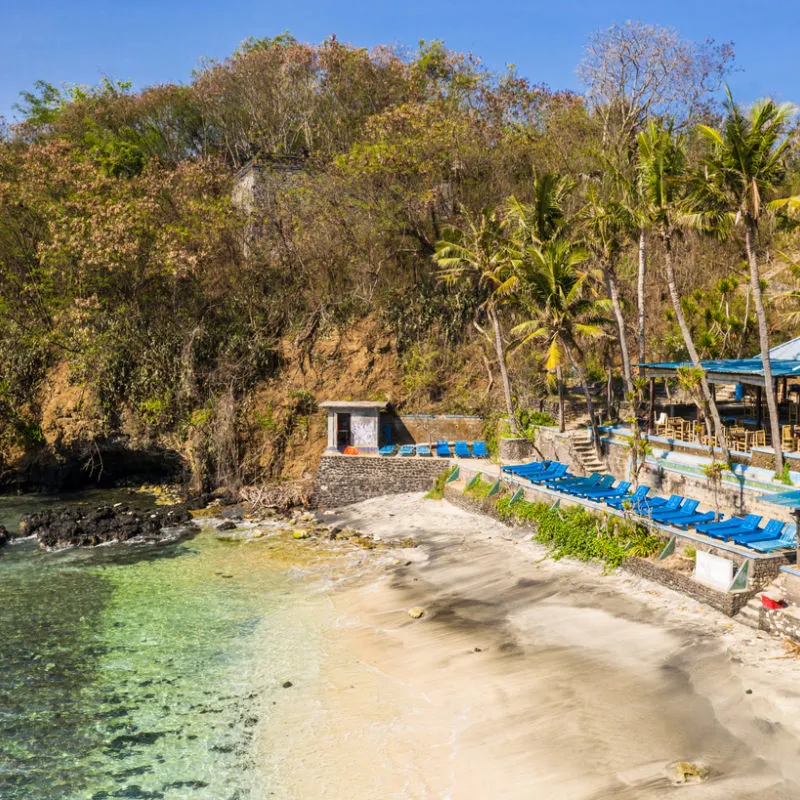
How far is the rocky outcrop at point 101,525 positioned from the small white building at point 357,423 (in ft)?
26.3

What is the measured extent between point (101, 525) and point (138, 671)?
13374 millimetres

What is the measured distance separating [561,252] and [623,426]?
7.82 m

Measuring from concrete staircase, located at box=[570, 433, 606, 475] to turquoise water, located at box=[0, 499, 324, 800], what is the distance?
12918 millimetres

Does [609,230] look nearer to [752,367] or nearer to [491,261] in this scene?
[491,261]

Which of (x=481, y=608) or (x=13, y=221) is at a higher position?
(x=13, y=221)

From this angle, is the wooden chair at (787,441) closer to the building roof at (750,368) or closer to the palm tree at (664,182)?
the building roof at (750,368)

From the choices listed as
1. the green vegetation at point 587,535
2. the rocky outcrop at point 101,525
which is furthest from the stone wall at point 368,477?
the green vegetation at point 587,535

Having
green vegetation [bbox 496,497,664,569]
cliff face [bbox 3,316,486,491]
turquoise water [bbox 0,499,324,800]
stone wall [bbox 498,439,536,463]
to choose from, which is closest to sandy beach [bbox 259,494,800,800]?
green vegetation [bbox 496,497,664,569]

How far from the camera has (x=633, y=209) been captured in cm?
2562

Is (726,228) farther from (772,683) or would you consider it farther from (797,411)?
(772,683)

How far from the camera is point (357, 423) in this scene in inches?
1323

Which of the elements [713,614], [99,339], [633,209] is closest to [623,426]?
[633,209]

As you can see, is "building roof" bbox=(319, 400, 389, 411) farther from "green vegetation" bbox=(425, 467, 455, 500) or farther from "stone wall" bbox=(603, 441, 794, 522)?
"stone wall" bbox=(603, 441, 794, 522)

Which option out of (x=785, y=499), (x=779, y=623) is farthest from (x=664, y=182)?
(x=779, y=623)
